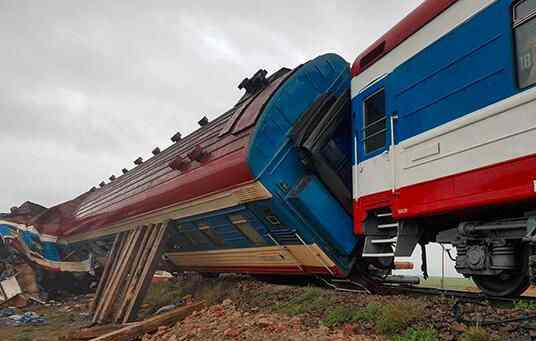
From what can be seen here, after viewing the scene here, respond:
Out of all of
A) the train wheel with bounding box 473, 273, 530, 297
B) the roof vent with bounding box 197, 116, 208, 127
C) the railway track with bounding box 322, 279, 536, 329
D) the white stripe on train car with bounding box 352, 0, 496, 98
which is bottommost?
the railway track with bounding box 322, 279, 536, 329

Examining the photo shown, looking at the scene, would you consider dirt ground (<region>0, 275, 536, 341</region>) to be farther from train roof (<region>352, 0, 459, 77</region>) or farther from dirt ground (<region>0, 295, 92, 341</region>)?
train roof (<region>352, 0, 459, 77</region>)

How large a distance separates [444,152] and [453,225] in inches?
42.1

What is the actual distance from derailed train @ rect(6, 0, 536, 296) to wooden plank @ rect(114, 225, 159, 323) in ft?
1.66

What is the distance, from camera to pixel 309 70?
6.95 metres

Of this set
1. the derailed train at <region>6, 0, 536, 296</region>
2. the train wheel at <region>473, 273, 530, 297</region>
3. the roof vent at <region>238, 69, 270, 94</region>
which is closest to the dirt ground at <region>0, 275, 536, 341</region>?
the train wheel at <region>473, 273, 530, 297</region>

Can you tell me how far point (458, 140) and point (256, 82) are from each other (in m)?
4.29

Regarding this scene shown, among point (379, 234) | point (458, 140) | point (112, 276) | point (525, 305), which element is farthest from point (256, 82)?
point (112, 276)

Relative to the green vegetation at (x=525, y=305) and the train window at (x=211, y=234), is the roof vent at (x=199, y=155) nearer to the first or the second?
the train window at (x=211, y=234)

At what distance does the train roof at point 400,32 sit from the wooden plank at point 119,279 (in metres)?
6.44

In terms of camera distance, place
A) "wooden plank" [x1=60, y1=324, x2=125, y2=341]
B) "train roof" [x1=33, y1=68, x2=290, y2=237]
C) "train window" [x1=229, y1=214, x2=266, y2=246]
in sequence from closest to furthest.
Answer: "train roof" [x1=33, y1=68, x2=290, y2=237] < "train window" [x1=229, y1=214, x2=266, y2=246] < "wooden plank" [x1=60, y1=324, x2=125, y2=341]

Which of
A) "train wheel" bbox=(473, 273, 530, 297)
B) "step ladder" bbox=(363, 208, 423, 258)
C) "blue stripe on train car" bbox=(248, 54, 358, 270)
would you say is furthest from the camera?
"blue stripe on train car" bbox=(248, 54, 358, 270)

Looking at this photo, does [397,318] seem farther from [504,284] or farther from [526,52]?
[526,52]

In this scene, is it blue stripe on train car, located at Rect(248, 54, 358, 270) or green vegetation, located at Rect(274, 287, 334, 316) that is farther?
blue stripe on train car, located at Rect(248, 54, 358, 270)

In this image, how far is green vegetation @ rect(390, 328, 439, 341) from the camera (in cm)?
339
